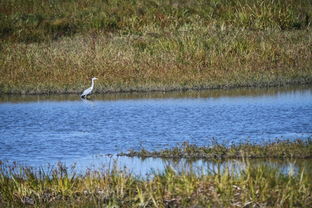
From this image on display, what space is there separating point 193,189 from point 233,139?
6900 mm

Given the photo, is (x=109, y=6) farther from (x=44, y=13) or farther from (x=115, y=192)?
(x=115, y=192)

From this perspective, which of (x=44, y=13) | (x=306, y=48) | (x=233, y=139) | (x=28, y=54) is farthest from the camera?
(x=44, y=13)

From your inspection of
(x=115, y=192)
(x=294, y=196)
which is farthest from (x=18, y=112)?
(x=294, y=196)

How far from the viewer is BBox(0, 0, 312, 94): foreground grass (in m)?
28.8

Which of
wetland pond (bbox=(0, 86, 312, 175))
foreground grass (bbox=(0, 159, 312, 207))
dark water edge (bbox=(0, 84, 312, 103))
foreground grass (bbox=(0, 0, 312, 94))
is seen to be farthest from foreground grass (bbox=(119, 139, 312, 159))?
foreground grass (bbox=(0, 0, 312, 94))

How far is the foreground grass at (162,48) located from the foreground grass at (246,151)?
12295mm

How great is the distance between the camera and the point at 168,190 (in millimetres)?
11273

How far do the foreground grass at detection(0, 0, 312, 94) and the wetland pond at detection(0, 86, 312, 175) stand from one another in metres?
0.93

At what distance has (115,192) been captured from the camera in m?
11.6

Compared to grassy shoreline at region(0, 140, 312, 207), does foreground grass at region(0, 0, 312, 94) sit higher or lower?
higher

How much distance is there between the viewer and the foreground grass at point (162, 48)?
28797 millimetres

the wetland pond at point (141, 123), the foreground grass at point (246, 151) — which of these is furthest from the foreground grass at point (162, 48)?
the foreground grass at point (246, 151)

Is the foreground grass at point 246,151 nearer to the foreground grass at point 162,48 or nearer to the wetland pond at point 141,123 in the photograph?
the wetland pond at point 141,123

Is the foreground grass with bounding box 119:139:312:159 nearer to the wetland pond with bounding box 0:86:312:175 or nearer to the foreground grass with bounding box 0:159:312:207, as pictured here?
the wetland pond with bounding box 0:86:312:175
